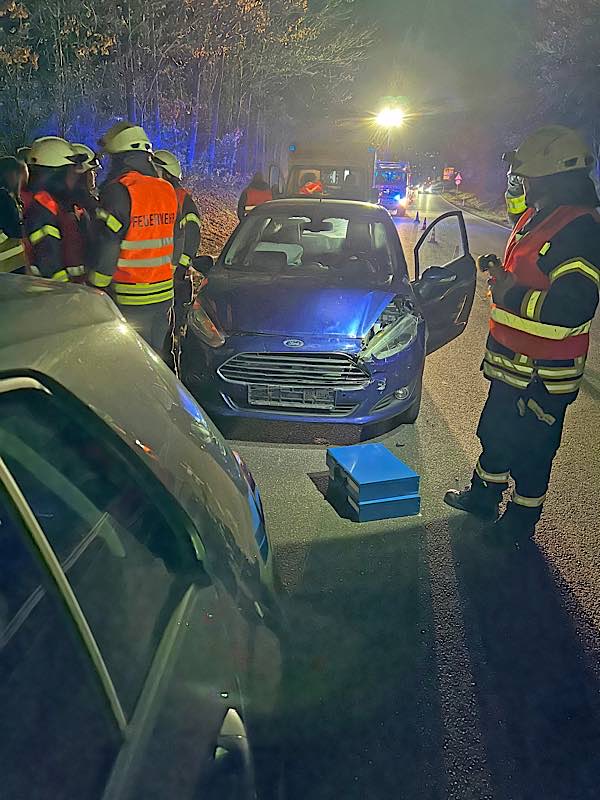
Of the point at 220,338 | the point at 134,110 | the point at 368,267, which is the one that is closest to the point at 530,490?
the point at 220,338

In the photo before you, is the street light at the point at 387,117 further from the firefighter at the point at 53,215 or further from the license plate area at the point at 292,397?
the license plate area at the point at 292,397

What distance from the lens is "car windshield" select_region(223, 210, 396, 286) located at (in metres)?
5.84

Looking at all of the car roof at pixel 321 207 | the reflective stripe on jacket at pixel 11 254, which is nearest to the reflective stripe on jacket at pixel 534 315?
the car roof at pixel 321 207

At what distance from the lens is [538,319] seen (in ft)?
11.3

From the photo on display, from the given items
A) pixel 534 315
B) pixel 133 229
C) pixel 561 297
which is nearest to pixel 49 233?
pixel 133 229

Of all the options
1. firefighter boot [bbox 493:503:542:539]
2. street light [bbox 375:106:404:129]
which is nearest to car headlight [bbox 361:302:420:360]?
firefighter boot [bbox 493:503:542:539]

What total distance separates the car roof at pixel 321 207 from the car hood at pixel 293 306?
1264 millimetres

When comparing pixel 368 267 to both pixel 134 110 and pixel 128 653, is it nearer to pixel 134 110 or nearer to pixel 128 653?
pixel 128 653

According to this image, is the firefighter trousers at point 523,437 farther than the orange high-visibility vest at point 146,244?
No

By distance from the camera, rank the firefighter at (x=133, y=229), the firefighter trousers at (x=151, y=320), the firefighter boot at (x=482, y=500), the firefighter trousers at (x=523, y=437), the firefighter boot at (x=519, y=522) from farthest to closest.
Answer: the firefighter trousers at (x=151, y=320) < the firefighter at (x=133, y=229) < the firefighter boot at (x=482, y=500) < the firefighter boot at (x=519, y=522) < the firefighter trousers at (x=523, y=437)

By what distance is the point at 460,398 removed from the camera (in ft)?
20.1

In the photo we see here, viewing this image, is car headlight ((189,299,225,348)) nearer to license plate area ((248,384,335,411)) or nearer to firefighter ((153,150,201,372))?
license plate area ((248,384,335,411))

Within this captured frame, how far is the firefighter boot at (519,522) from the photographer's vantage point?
3.74 metres

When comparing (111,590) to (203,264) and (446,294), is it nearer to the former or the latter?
(446,294)
